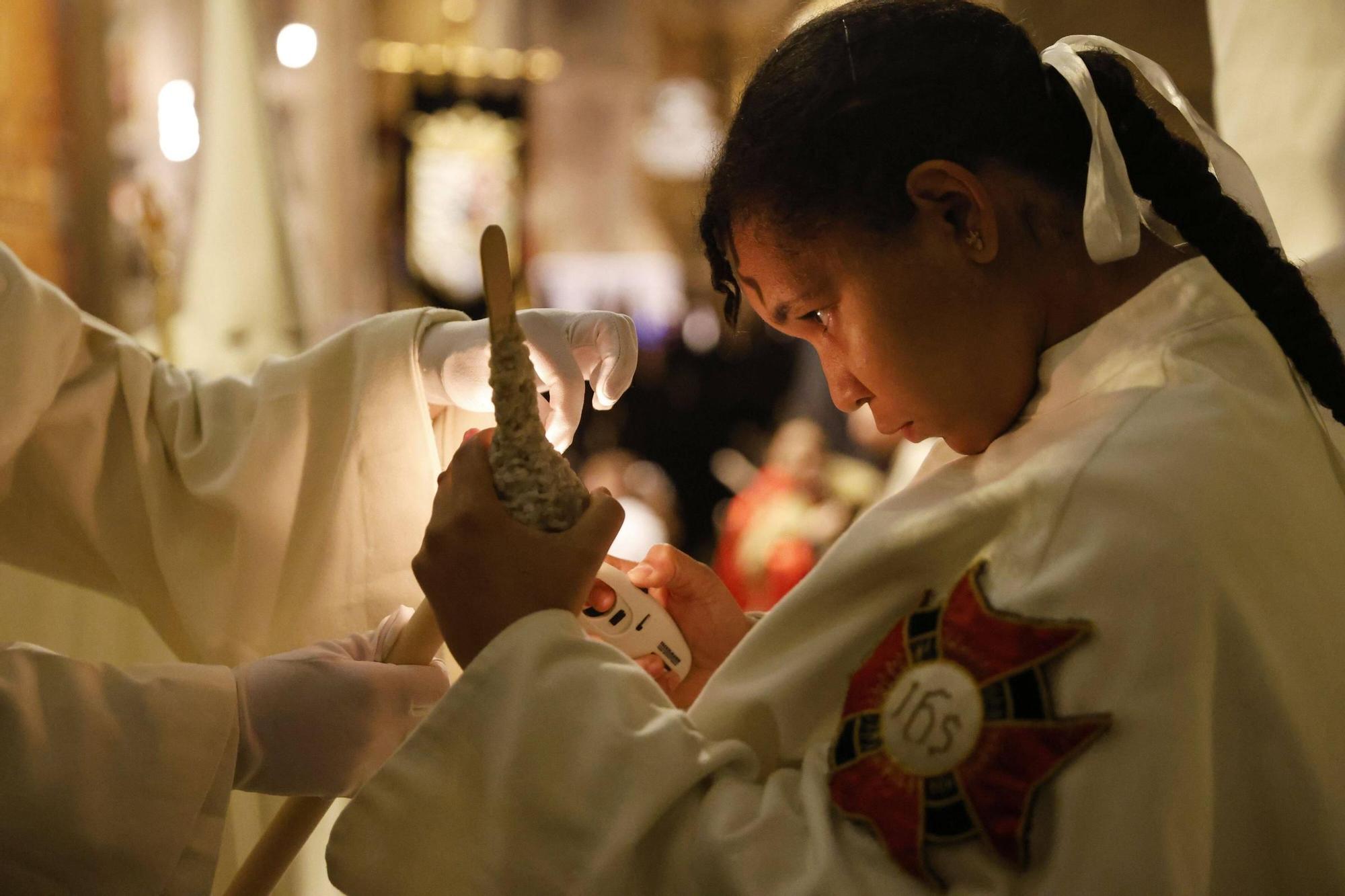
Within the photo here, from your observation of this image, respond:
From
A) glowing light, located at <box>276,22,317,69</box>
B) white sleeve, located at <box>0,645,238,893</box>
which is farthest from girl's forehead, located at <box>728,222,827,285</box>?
glowing light, located at <box>276,22,317,69</box>

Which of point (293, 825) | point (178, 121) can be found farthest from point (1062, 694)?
point (178, 121)

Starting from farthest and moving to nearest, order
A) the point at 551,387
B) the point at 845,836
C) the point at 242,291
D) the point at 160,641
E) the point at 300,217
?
the point at 300,217 < the point at 242,291 < the point at 160,641 < the point at 551,387 < the point at 845,836

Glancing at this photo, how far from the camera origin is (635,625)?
154cm

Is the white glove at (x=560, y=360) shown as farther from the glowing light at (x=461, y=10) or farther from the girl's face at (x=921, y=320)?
the glowing light at (x=461, y=10)

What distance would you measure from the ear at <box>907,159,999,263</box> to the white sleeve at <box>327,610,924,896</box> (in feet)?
1.70

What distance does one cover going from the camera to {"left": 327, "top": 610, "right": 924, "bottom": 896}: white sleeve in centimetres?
102

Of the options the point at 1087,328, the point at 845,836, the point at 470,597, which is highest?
the point at 1087,328

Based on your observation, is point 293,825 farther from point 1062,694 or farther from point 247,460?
point 1062,694

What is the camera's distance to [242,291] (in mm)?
3957

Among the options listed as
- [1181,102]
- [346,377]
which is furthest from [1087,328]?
[346,377]

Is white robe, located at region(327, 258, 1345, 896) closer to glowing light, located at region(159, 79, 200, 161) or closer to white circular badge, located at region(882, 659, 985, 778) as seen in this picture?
white circular badge, located at region(882, 659, 985, 778)

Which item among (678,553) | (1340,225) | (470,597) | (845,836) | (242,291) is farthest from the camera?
(242,291)

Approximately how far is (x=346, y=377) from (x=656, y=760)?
0.85 metres

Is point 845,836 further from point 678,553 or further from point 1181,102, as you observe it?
point 1181,102
